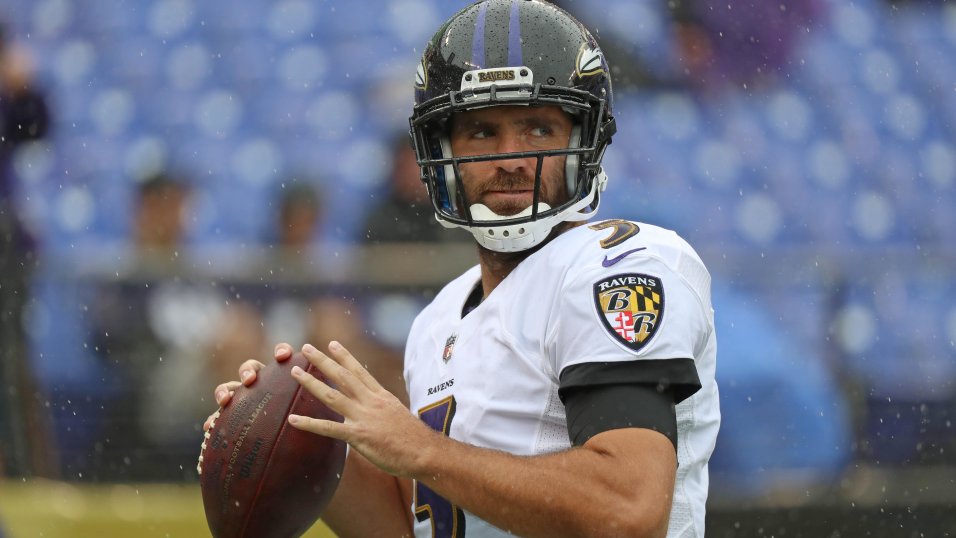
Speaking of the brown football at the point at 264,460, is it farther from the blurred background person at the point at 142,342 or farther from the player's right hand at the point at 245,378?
the blurred background person at the point at 142,342

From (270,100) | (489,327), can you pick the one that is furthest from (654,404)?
(270,100)

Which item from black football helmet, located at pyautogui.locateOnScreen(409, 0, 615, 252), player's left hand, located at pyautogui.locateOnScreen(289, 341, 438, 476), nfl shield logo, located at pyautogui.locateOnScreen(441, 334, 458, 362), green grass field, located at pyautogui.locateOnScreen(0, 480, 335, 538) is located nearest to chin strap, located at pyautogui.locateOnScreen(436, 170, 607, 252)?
black football helmet, located at pyautogui.locateOnScreen(409, 0, 615, 252)

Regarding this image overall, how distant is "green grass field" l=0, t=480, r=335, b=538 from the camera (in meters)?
4.29

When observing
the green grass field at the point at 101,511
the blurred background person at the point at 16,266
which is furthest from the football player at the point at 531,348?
the blurred background person at the point at 16,266

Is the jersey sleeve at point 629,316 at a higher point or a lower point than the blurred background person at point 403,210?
higher

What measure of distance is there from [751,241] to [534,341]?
297 centimetres

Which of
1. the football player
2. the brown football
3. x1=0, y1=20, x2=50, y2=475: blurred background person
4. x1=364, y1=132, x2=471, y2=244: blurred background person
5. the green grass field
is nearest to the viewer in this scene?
the football player

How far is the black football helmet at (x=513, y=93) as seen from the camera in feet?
7.49

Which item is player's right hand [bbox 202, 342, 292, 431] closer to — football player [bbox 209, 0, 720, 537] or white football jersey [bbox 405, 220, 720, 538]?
football player [bbox 209, 0, 720, 537]

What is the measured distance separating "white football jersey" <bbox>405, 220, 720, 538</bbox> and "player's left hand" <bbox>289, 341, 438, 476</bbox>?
0.21 metres

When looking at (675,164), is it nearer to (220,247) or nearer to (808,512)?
(808,512)

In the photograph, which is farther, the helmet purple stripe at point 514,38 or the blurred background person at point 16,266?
the blurred background person at point 16,266

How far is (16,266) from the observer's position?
465 centimetres

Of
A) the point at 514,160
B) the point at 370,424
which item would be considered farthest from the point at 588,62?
the point at 370,424
